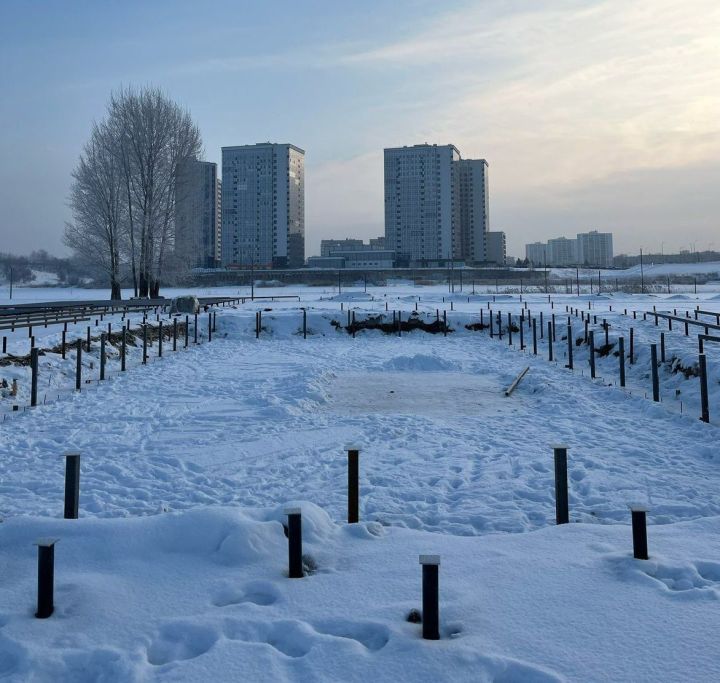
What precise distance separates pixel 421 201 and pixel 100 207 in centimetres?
12293

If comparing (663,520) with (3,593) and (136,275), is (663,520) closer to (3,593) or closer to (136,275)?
(3,593)

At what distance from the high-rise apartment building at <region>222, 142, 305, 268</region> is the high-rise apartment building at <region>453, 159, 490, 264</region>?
43.7 metres

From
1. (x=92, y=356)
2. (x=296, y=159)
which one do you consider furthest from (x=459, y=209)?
(x=92, y=356)

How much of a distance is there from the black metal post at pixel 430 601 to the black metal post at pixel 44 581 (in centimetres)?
242

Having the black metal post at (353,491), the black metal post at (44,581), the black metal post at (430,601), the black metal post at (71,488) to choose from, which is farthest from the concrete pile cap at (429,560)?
the black metal post at (71,488)

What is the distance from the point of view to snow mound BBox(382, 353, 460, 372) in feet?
69.4

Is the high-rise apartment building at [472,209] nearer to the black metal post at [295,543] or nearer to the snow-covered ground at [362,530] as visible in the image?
the snow-covered ground at [362,530]

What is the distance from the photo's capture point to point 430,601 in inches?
154

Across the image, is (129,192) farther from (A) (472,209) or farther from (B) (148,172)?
(A) (472,209)

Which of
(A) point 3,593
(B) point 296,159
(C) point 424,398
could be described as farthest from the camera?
(B) point 296,159

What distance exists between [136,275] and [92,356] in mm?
25390

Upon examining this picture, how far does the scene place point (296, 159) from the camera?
160 m

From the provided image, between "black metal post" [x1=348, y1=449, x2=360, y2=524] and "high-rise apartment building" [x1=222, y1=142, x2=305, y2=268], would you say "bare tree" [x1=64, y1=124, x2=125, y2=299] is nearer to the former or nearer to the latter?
"black metal post" [x1=348, y1=449, x2=360, y2=524]

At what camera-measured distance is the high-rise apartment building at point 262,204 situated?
155 m
